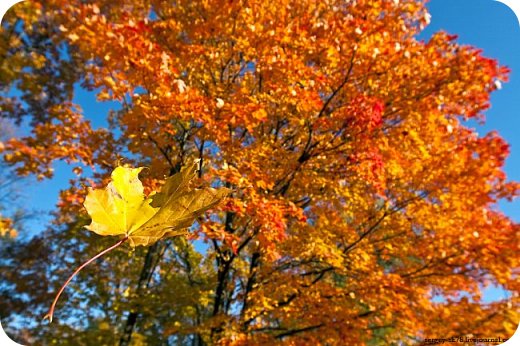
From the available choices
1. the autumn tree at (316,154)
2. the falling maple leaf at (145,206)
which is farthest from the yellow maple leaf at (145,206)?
the autumn tree at (316,154)

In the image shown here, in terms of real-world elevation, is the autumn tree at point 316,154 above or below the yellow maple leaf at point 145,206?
above

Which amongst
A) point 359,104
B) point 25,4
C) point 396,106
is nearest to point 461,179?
point 396,106

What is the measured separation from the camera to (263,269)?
19.8ft

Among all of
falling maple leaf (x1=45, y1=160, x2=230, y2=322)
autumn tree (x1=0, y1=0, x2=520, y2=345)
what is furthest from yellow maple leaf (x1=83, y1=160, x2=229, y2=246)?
autumn tree (x1=0, y1=0, x2=520, y2=345)

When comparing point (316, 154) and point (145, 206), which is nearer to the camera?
point (145, 206)

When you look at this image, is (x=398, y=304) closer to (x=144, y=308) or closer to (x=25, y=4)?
(x=144, y=308)

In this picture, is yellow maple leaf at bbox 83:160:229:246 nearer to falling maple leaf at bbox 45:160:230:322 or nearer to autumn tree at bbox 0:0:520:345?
falling maple leaf at bbox 45:160:230:322

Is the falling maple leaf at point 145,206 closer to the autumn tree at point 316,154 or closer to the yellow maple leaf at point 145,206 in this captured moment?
the yellow maple leaf at point 145,206

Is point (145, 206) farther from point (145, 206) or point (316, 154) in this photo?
point (316, 154)

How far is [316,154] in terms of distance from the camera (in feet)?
17.0

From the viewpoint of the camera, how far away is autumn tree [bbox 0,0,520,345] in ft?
14.4

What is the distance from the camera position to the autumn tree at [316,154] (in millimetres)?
4383

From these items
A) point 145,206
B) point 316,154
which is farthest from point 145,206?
point 316,154

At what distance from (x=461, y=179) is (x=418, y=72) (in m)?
1.66
